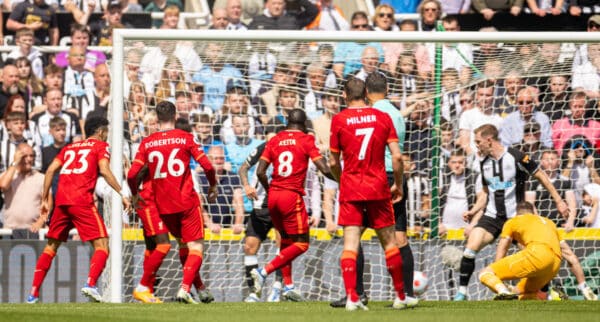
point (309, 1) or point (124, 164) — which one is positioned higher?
point (309, 1)

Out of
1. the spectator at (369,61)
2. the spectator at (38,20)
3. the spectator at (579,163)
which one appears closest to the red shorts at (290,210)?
the spectator at (369,61)

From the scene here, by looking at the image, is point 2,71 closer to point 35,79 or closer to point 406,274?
point 35,79

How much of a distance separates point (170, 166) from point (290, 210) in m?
1.50

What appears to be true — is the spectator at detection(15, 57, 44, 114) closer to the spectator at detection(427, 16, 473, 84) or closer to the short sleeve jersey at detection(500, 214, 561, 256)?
the spectator at detection(427, 16, 473, 84)

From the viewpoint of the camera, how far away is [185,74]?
15.1 m

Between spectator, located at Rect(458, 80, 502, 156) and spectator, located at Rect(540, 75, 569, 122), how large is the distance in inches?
22.9

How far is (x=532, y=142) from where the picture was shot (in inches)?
600

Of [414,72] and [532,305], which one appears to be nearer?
[532,305]

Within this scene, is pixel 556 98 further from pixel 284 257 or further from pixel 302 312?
pixel 302 312

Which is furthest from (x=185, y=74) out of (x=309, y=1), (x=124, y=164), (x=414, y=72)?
(x=309, y=1)

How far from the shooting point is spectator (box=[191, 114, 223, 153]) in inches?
588

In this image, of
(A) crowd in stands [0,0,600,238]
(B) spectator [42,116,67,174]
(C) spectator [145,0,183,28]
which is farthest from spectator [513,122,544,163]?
(C) spectator [145,0,183,28]

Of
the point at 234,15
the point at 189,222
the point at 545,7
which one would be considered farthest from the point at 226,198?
the point at 545,7

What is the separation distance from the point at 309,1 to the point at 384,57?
3844 millimetres
